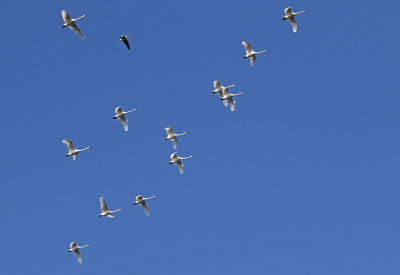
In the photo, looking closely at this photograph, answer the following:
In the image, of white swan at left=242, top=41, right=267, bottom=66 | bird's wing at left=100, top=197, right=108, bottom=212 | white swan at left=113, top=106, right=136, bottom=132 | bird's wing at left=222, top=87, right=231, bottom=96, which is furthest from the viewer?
white swan at left=113, top=106, right=136, bottom=132

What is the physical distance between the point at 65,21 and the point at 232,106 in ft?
75.9

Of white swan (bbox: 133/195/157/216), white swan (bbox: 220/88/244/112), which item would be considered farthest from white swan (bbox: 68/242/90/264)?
white swan (bbox: 220/88/244/112)

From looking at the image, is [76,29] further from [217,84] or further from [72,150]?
[217,84]

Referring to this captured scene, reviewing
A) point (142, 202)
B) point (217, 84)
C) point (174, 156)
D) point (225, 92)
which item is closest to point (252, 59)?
point (217, 84)

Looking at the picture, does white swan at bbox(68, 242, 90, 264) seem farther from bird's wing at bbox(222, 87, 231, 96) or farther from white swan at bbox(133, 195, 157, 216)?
bird's wing at bbox(222, 87, 231, 96)

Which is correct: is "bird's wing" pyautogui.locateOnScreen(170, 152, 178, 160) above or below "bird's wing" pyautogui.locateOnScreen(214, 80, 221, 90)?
below

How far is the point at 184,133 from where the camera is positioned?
5645 inches

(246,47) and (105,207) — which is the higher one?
(246,47)

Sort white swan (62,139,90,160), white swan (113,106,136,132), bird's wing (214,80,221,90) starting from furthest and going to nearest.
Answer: white swan (113,106,136,132)
bird's wing (214,80,221,90)
white swan (62,139,90,160)

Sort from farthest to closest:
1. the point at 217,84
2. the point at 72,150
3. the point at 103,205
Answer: the point at 217,84 → the point at 103,205 → the point at 72,150

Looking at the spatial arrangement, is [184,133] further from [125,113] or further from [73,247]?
[73,247]

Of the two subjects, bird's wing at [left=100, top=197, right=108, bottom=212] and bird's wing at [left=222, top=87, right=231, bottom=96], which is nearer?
bird's wing at [left=100, top=197, right=108, bottom=212]

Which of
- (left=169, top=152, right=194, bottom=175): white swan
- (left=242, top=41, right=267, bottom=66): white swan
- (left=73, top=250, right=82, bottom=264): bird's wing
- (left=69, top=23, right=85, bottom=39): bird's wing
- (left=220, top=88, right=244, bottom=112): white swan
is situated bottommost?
(left=73, top=250, right=82, bottom=264): bird's wing

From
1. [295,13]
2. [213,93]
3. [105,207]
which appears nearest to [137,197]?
[105,207]
